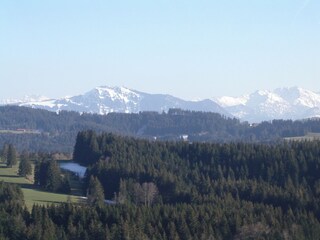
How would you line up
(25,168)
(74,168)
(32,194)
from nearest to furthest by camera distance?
1. (32,194)
2. (25,168)
3. (74,168)

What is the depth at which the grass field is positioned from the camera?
10520 centimetres

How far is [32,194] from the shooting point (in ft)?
371

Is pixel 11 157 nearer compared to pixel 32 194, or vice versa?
pixel 32 194

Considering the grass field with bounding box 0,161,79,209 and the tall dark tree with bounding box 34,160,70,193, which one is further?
the tall dark tree with bounding box 34,160,70,193

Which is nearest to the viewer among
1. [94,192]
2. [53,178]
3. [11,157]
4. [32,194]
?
[94,192]

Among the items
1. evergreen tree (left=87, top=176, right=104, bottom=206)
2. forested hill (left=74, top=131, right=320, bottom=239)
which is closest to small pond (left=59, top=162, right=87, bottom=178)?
forested hill (left=74, top=131, right=320, bottom=239)

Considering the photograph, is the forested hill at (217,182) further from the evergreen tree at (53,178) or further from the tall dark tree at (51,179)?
the evergreen tree at (53,178)

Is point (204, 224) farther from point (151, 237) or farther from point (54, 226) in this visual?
point (54, 226)

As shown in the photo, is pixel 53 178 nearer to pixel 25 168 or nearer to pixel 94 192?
pixel 25 168

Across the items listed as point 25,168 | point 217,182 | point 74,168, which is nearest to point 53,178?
point 25,168

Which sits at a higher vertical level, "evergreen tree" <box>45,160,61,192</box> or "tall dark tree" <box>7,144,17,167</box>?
"tall dark tree" <box>7,144,17,167</box>

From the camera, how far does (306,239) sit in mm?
74562

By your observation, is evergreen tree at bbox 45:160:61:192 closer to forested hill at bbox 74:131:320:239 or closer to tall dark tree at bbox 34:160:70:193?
tall dark tree at bbox 34:160:70:193

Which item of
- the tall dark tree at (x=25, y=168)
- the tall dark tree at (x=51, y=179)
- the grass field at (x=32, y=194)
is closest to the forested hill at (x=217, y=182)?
the tall dark tree at (x=51, y=179)
